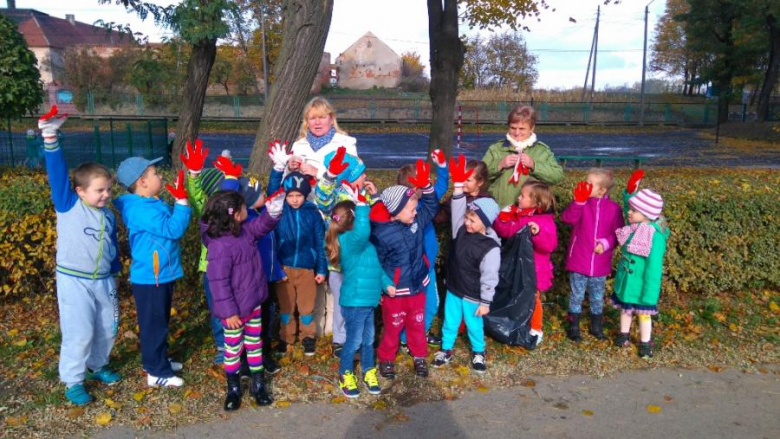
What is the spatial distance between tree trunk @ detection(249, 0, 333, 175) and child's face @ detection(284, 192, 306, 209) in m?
2.91

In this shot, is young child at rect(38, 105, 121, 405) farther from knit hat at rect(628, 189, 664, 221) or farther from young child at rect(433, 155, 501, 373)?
knit hat at rect(628, 189, 664, 221)

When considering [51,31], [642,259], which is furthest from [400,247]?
[51,31]

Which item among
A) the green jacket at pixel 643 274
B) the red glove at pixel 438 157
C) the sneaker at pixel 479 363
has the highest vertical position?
the red glove at pixel 438 157

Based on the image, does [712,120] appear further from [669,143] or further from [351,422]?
[351,422]

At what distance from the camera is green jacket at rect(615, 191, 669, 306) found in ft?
14.9

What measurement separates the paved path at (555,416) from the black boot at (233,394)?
67mm

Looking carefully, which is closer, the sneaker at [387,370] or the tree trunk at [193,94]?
the sneaker at [387,370]

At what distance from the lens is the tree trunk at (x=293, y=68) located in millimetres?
7055

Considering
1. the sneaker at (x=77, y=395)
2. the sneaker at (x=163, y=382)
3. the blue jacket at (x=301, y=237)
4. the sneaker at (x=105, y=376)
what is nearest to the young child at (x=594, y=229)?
the blue jacket at (x=301, y=237)

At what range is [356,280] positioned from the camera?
396 centimetres

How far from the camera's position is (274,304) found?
4.80 m

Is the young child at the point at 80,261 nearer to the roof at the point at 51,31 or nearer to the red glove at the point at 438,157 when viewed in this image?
the red glove at the point at 438,157

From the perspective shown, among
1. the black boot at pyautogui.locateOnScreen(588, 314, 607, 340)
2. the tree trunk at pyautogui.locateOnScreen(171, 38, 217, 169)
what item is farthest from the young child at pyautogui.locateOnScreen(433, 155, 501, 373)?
the tree trunk at pyautogui.locateOnScreen(171, 38, 217, 169)

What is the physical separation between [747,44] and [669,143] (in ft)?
36.8
